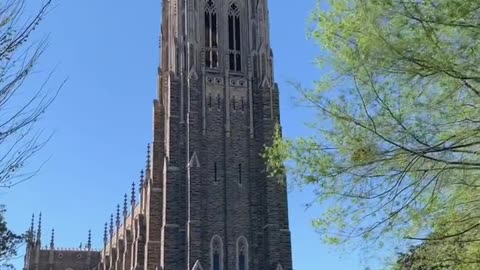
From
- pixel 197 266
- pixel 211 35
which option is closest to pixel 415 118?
pixel 197 266

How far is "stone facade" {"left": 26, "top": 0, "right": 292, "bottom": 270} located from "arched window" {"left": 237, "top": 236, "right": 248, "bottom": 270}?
0.19 ft

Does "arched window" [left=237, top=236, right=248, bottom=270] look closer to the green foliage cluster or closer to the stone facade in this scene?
the stone facade

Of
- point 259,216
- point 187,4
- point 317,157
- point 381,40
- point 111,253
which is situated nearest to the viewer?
point 381,40

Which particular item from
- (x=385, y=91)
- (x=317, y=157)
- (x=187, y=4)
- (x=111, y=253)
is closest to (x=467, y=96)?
(x=385, y=91)

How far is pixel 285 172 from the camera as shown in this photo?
12.2m

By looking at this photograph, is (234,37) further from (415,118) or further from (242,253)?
(415,118)

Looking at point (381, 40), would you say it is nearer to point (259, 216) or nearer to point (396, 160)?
point (396, 160)

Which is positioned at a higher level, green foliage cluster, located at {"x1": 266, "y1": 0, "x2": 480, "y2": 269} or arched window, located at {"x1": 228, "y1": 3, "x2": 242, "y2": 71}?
arched window, located at {"x1": 228, "y1": 3, "x2": 242, "y2": 71}

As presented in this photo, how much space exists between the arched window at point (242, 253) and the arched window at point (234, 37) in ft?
35.7

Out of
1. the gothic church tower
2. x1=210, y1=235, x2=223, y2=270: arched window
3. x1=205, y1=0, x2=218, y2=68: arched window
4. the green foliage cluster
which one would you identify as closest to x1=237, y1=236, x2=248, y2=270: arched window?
the gothic church tower

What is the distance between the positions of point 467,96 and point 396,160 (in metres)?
1.47

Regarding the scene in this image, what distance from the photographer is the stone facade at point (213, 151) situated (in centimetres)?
3872

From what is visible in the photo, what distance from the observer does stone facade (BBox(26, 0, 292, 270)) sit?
127 feet

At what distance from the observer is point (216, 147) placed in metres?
41.1
